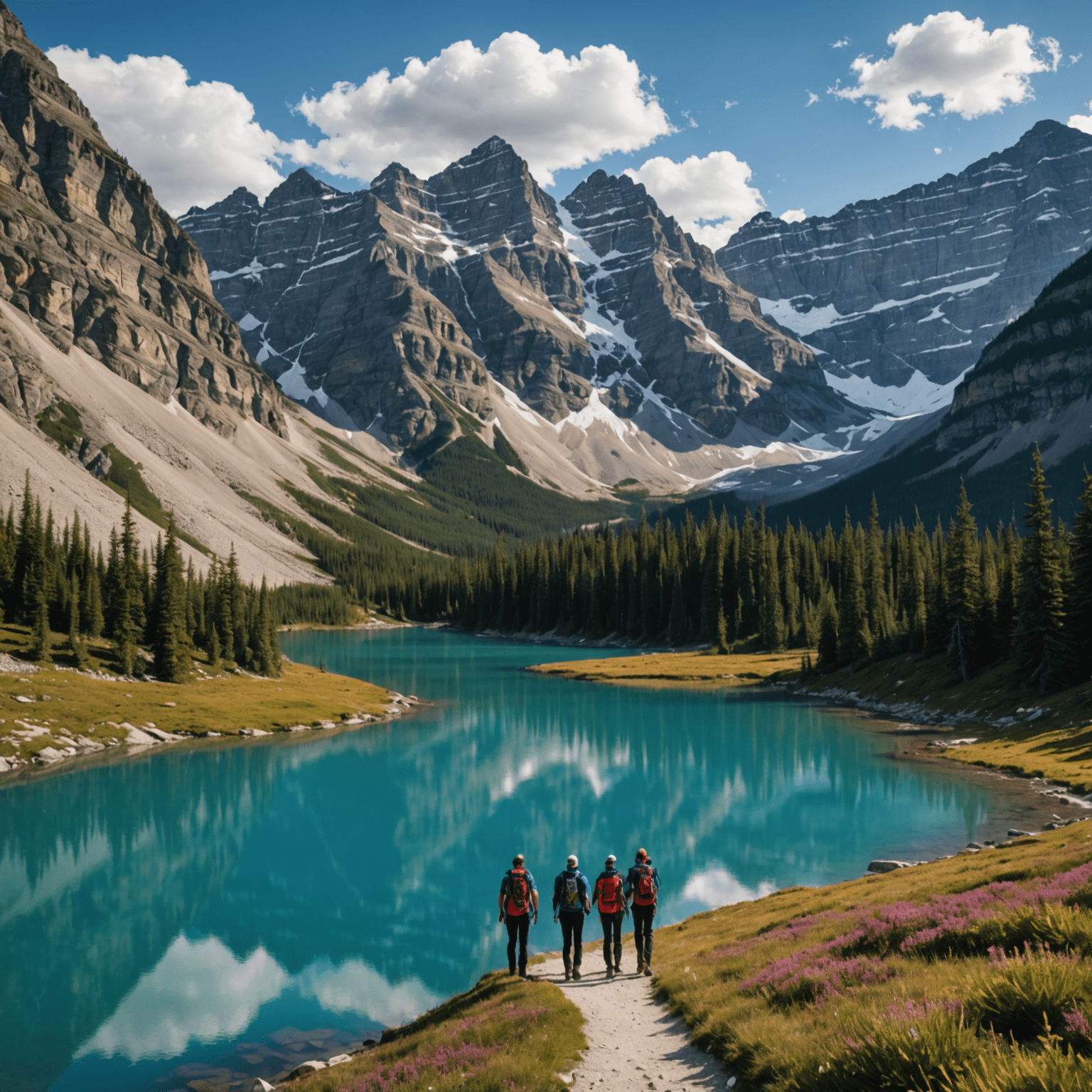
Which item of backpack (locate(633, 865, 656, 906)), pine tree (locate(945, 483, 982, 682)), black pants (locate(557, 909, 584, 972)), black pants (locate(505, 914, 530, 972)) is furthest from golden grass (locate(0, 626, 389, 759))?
pine tree (locate(945, 483, 982, 682))

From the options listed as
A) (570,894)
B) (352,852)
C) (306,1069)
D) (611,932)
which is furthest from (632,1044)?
(352,852)

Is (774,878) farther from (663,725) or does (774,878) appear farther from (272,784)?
(663,725)

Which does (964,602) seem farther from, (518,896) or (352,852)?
(518,896)

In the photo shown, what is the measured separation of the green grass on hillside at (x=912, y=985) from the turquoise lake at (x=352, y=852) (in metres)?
6.85

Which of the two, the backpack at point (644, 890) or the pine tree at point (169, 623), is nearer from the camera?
the backpack at point (644, 890)

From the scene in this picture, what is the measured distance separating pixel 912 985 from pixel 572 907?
9.61 metres

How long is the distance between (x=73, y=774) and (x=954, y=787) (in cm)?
5680

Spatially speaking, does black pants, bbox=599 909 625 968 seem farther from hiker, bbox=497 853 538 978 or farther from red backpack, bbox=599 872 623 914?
hiker, bbox=497 853 538 978

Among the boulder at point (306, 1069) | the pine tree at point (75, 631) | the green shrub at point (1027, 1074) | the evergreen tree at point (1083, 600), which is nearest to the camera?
the green shrub at point (1027, 1074)

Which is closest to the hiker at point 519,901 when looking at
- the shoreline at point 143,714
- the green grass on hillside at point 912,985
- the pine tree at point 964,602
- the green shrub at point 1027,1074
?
the green grass on hillside at point 912,985

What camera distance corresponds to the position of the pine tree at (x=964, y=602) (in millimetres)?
75938

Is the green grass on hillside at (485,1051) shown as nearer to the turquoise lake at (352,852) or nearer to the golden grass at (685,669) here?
the turquoise lake at (352,852)

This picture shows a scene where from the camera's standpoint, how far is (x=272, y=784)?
58688 millimetres

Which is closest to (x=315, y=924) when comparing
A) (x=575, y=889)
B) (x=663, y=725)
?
(x=575, y=889)
